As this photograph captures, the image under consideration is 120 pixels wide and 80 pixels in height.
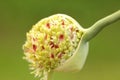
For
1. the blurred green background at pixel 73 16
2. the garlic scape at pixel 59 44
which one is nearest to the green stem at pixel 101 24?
the garlic scape at pixel 59 44

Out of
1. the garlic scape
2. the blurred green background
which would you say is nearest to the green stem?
the garlic scape

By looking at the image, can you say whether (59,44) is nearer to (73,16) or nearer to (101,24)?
(101,24)

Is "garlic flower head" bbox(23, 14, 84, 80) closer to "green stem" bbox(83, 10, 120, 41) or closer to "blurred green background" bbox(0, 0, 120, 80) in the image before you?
"green stem" bbox(83, 10, 120, 41)

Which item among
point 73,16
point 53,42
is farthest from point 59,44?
point 73,16

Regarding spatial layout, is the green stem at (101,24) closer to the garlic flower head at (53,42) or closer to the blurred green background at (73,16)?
the garlic flower head at (53,42)

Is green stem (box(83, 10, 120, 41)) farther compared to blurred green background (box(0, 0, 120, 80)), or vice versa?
blurred green background (box(0, 0, 120, 80))
